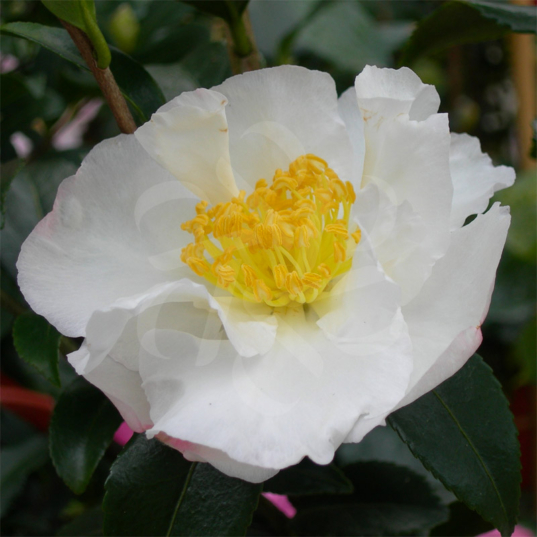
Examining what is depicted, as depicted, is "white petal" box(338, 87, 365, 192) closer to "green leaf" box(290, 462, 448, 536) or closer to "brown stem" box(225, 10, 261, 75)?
"brown stem" box(225, 10, 261, 75)

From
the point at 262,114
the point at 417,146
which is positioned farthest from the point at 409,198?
the point at 262,114

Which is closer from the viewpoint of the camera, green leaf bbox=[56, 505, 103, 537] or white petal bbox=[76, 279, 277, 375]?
white petal bbox=[76, 279, 277, 375]

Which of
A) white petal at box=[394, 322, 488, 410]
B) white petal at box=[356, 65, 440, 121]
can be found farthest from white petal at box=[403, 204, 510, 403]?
white petal at box=[356, 65, 440, 121]

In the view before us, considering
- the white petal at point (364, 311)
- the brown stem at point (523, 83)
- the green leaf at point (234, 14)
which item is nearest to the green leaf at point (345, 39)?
the brown stem at point (523, 83)

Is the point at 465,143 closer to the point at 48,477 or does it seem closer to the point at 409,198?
the point at 409,198

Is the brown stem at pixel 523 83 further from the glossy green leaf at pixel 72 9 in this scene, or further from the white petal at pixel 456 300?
the glossy green leaf at pixel 72 9

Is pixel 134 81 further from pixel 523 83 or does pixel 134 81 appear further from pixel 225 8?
pixel 523 83
